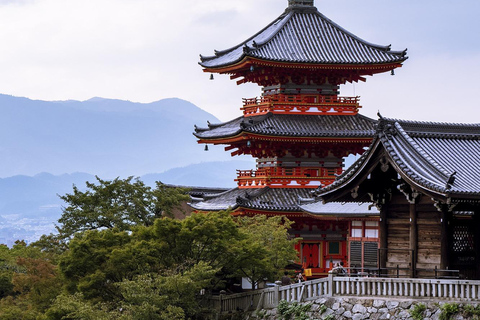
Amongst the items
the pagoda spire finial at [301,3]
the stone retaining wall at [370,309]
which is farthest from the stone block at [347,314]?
the pagoda spire finial at [301,3]

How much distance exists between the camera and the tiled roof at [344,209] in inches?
1580

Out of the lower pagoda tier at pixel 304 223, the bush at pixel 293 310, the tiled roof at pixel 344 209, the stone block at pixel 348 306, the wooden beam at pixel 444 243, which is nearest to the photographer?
the wooden beam at pixel 444 243

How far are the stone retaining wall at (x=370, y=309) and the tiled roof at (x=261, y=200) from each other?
15.5 meters

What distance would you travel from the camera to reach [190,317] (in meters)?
34.7

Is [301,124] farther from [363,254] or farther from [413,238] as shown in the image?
[413,238]

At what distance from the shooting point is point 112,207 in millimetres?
51500

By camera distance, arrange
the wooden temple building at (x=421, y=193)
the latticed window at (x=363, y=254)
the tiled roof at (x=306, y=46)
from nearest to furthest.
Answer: the wooden temple building at (x=421, y=193) → the latticed window at (x=363, y=254) → the tiled roof at (x=306, y=46)

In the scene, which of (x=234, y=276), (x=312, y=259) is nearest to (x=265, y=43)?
(x=312, y=259)

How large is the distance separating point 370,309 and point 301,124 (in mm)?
21789

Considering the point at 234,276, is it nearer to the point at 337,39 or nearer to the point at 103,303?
the point at 103,303

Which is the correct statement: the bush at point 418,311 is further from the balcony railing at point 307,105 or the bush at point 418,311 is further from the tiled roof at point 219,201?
the balcony railing at point 307,105

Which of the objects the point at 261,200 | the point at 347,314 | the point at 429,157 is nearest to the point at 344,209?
the point at 261,200

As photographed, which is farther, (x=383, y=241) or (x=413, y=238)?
(x=383, y=241)

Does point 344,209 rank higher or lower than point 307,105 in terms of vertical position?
lower
